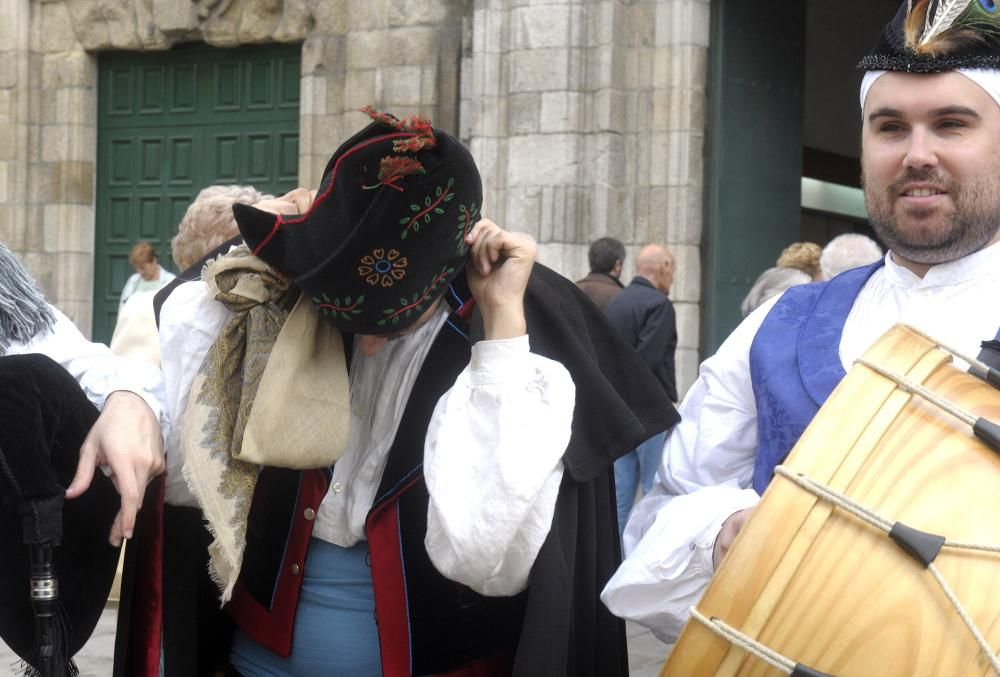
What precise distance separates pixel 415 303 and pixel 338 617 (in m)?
0.52

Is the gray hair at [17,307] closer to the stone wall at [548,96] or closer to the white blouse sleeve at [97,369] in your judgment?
the white blouse sleeve at [97,369]

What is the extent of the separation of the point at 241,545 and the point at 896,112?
111 cm

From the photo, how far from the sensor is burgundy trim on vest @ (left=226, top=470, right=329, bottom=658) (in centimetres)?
225

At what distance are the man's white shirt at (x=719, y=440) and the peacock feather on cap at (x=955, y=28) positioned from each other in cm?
28

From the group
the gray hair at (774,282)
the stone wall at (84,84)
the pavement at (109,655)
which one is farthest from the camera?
the stone wall at (84,84)

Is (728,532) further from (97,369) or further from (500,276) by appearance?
(97,369)

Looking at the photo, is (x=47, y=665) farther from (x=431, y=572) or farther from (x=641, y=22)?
(x=641, y=22)

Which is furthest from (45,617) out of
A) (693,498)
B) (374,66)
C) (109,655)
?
(374,66)

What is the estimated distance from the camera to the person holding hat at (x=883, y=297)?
1.90 meters

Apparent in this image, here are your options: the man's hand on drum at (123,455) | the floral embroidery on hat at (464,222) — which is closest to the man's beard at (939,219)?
the floral embroidery on hat at (464,222)

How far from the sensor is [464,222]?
214cm

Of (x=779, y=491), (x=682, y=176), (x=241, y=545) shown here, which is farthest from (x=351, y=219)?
(x=682, y=176)

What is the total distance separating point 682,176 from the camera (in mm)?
9117

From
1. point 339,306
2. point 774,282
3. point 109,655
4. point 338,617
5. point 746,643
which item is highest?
point 339,306
